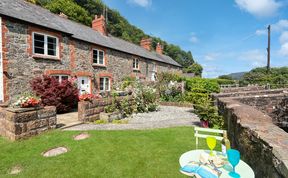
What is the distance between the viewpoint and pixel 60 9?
32094 millimetres

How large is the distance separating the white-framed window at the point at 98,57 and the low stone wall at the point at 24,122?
988 centimetres

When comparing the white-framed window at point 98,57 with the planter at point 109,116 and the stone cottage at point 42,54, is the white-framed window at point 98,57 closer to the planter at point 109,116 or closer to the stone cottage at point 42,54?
the stone cottage at point 42,54

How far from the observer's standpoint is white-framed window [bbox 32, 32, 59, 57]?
1152cm

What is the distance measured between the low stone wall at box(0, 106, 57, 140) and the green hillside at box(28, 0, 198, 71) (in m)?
27.1

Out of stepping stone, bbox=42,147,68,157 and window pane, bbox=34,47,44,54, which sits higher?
window pane, bbox=34,47,44,54

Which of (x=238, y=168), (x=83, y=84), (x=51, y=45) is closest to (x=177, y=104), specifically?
(x=83, y=84)

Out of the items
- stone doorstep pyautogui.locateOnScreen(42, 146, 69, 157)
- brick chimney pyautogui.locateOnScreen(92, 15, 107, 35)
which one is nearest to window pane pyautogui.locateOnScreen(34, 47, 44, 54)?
stone doorstep pyautogui.locateOnScreen(42, 146, 69, 157)

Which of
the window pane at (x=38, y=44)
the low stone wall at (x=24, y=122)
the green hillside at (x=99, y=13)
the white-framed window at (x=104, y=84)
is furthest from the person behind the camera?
the green hillside at (x=99, y=13)

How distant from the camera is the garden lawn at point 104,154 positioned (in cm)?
431

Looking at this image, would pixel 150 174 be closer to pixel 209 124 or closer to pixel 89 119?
pixel 209 124

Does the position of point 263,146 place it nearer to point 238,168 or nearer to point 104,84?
point 238,168

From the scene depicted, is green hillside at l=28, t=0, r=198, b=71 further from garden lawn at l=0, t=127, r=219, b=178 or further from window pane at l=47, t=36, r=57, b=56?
garden lawn at l=0, t=127, r=219, b=178

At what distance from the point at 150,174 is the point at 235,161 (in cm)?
238

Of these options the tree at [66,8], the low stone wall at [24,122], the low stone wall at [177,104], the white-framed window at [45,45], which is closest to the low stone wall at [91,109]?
the low stone wall at [24,122]
